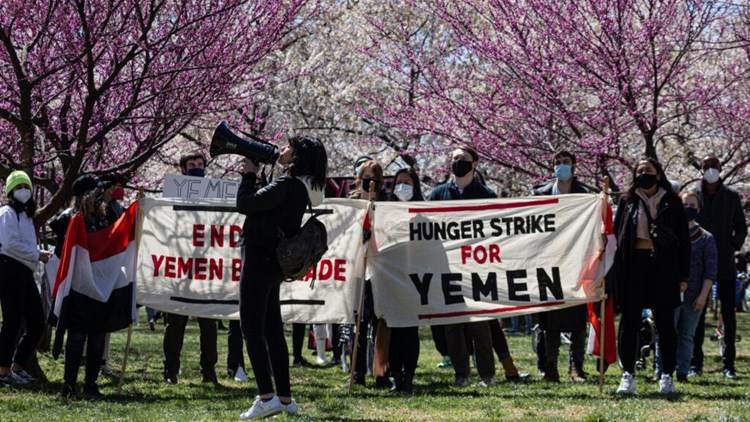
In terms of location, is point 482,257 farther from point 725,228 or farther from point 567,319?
point 725,228

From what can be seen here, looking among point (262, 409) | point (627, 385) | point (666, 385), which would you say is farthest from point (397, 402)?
point (666, 385)

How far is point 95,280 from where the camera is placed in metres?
8.86

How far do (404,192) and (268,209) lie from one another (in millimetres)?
3030

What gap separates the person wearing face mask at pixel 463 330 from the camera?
33.0 ft

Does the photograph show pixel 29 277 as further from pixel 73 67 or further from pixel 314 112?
pixel 314 112

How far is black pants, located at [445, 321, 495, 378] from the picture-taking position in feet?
33.0

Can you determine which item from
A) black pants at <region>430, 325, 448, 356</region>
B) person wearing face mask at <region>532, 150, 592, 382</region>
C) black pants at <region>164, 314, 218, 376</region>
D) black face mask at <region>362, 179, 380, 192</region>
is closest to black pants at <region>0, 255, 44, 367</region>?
black pants at <region>164, 314, 218, 376</region>

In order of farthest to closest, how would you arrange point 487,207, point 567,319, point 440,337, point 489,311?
1. point 440,337
2. point 567,319
3. point 487,207
4. point 489,311

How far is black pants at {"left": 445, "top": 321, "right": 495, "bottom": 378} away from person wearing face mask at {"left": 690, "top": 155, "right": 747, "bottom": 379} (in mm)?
2430

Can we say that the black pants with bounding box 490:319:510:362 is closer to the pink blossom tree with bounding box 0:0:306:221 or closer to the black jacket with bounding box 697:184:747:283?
the black jacket with bounding box 697:184:747:283

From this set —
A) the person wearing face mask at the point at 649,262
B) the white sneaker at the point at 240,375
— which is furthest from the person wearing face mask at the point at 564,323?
the white sneaker at the point at 240,375

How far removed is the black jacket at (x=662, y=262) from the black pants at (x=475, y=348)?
1.39 meters

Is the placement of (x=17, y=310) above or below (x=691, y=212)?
below

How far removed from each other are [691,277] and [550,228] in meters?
2.06
